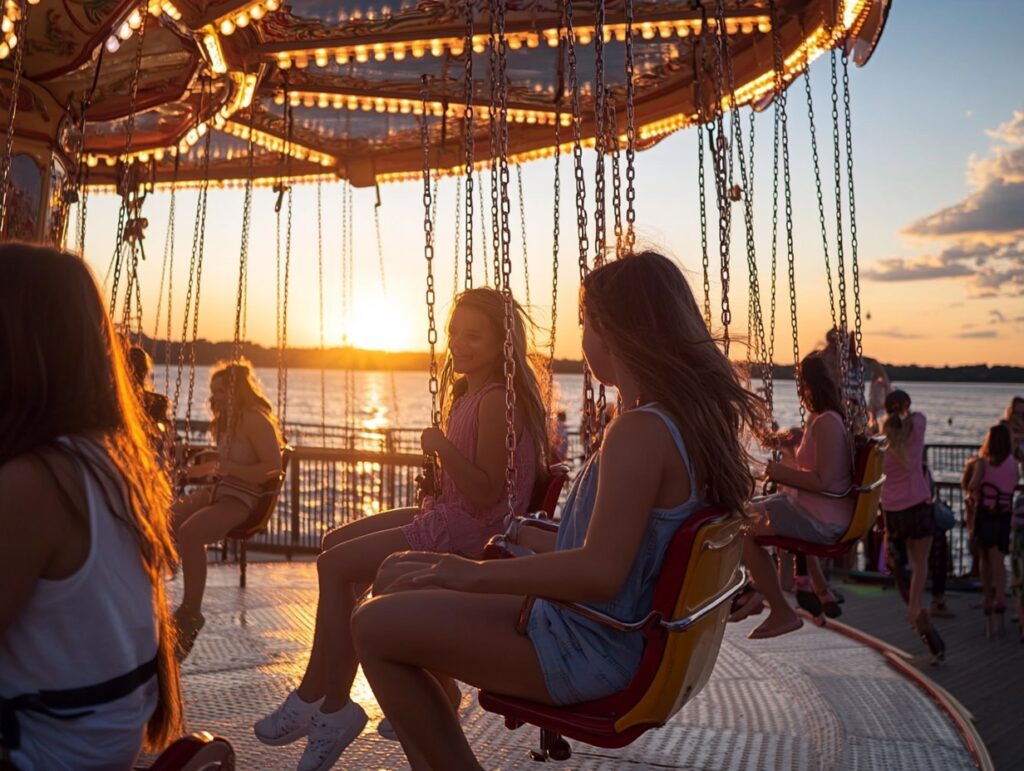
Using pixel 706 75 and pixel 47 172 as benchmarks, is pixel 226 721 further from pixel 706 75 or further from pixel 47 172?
pixel 706 75

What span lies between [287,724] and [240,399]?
2962 mm

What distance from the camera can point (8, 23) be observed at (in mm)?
5129

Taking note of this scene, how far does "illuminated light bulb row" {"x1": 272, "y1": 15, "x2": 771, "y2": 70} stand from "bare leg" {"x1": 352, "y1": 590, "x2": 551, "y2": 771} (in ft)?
14.3

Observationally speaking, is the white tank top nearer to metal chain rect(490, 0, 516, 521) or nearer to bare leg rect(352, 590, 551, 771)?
bare leg rect(352, 590, 551, 771)

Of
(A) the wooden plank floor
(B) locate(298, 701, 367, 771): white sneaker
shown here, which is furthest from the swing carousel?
(A) the wooden plank floor

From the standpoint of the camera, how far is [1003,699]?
19.5 feet

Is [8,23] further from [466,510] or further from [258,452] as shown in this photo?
[466,510]

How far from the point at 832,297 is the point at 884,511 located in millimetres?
2628

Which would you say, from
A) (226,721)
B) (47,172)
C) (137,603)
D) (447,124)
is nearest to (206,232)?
(47,172)

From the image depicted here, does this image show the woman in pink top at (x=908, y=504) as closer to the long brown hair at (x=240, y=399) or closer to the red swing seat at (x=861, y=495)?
the red swing seat at (x=861, y=495)

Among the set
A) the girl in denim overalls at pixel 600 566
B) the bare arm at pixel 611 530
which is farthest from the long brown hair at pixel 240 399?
the bare arm at pixel 611 530

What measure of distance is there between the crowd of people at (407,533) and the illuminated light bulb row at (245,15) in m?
2.88

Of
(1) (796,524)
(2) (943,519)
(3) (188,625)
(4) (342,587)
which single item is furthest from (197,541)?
(2) (943,519)

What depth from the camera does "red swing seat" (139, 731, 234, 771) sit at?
1608 millimetres
